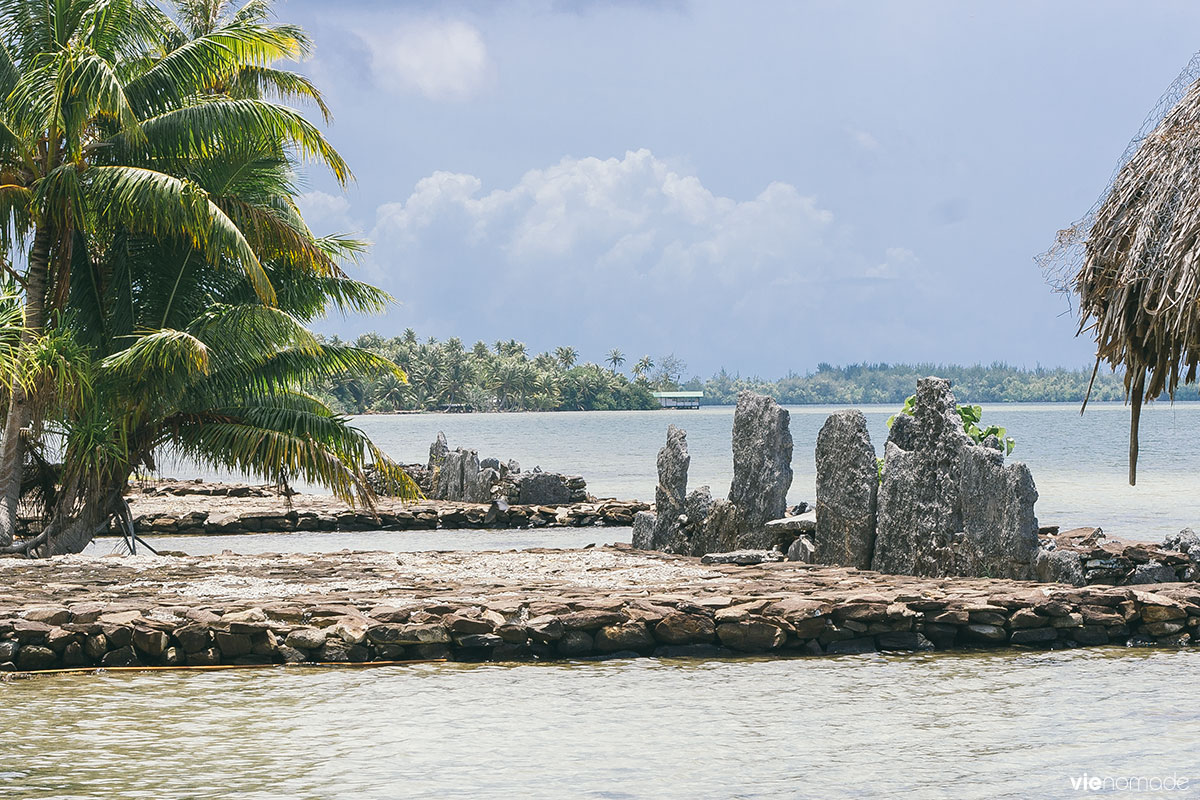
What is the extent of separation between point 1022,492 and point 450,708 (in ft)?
22.3

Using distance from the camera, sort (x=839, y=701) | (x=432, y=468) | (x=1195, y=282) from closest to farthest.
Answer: (x=1195, y=282), (x=839, y=701), (x=432, y=468)

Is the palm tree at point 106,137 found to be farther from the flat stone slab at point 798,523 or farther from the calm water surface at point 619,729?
the flat stone slab at point 798,523

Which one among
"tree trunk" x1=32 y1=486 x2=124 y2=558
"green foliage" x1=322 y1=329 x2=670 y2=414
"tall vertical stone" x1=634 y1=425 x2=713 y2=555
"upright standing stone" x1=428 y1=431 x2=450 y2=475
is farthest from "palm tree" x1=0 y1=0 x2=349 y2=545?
"green foliage" x1=322 y1=329 x2=670 y2=414

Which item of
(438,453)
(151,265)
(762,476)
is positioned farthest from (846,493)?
(438,453)

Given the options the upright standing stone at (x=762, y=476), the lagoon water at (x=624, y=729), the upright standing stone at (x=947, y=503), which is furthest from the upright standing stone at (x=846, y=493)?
the lagoon water at (x=624, y=729)

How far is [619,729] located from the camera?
801cm

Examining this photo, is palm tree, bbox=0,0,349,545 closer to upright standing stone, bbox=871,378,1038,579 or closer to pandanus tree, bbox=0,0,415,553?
pandanus tree, bbox=0,0,415,553

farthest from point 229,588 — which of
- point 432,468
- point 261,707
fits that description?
point 432,468

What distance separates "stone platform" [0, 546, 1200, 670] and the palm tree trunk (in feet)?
10.6

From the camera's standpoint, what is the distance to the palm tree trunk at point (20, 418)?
583 inches

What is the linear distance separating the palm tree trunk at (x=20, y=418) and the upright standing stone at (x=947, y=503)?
1044cm

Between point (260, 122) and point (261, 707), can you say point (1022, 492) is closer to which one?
point (261, 707)

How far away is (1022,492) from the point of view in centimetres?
1249

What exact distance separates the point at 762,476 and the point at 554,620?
5907 millimetres
